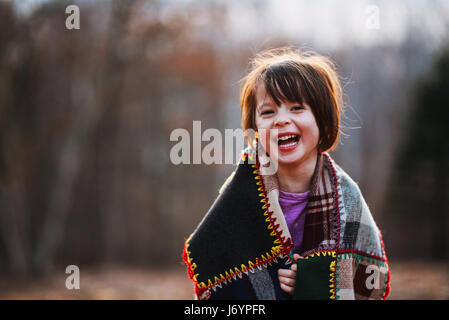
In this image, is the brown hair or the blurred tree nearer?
the brown hair

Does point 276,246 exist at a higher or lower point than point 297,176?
lower

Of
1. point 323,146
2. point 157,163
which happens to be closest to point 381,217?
point 157,163

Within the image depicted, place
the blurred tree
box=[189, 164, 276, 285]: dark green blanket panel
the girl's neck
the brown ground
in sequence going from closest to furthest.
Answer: box=[189, 164, 276, 285]: dark green blanket panel → the girl's neck → the brown ground → the blurred tree

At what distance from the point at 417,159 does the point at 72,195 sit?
32.1 ft

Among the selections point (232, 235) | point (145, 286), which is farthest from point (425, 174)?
point (232, 235)

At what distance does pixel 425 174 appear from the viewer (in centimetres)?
1002

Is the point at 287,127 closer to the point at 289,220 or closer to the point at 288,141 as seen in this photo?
the point at 288,141

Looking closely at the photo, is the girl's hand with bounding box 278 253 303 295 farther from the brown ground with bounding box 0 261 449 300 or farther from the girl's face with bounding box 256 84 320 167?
the brown ground with bounding box 0 261 449 300

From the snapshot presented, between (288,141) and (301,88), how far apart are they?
0.27 metres

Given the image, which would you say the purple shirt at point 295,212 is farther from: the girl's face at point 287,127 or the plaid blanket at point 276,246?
the girl's face at point 287,127

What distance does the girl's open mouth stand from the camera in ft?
6.08

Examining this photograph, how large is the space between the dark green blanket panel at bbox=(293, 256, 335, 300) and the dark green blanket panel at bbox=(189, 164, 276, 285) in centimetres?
19

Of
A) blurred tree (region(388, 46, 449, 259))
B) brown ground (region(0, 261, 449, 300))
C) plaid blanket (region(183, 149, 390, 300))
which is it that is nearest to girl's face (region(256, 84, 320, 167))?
plaid blanket (region(183, 149, 390, 300))

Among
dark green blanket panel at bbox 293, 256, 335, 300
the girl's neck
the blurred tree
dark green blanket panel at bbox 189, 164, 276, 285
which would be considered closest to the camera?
dark green blanket panel at bbox 293, 256, 335, 300
